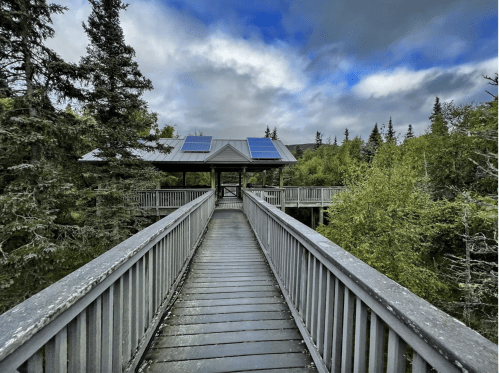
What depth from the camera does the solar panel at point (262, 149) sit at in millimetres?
13188

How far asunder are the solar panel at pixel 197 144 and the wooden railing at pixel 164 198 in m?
2.98

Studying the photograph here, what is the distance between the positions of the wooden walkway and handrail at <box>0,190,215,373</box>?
0.24 meters

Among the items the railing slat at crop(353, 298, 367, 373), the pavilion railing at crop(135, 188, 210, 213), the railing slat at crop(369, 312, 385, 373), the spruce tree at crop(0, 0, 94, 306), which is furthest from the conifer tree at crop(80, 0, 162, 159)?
the railing slat at crop(369, 312, 385, 373)

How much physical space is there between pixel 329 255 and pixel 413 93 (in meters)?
7.28

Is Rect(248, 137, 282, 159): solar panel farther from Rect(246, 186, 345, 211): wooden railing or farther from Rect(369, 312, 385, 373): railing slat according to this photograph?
Rect(369, 312, 385, 373): railing slat

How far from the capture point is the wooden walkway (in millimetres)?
1844

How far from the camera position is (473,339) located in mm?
698

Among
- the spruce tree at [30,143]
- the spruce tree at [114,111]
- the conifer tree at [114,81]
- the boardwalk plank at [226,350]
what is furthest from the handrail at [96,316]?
the conifer tree at [114,81]

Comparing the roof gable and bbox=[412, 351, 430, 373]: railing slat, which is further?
the roof gable

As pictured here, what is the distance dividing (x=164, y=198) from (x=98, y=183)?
12.9 ft

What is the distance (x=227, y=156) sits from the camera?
12.0m

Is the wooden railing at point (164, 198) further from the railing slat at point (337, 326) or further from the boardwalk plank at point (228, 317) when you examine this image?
the railing slat at point (337, 326)

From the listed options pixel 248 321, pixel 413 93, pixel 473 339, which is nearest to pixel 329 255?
pixel 473 339

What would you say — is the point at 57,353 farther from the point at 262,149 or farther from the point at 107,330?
the point at 262,149
